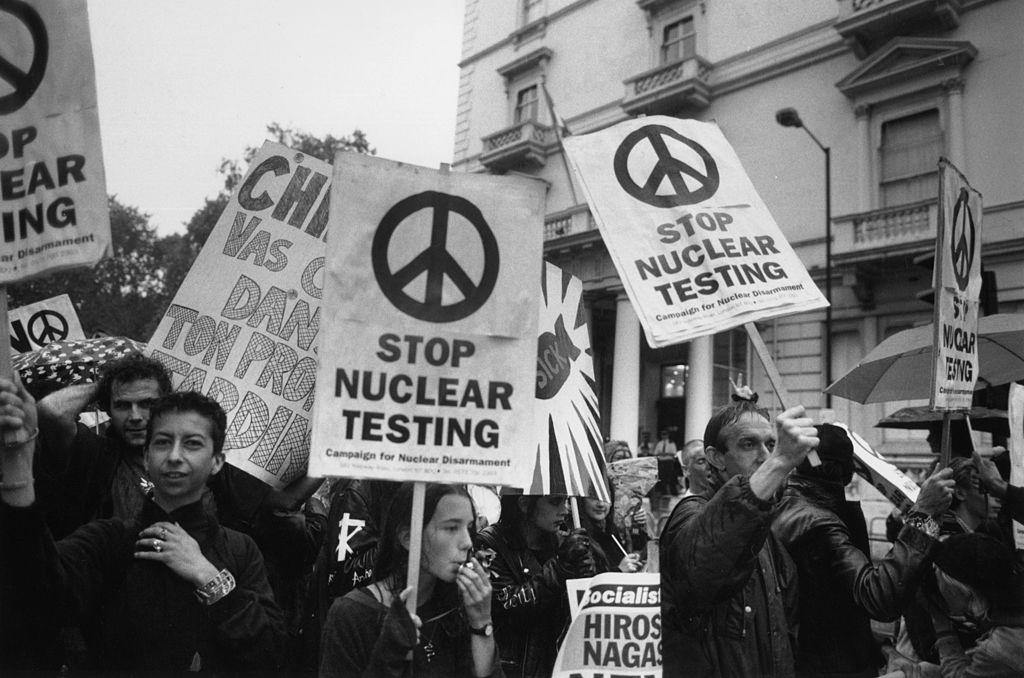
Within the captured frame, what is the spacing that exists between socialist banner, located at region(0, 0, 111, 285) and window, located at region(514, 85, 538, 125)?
22.9 m

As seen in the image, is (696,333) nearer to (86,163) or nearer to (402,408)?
(402,408)

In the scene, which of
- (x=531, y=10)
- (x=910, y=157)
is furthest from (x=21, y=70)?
(x=531, y=10)

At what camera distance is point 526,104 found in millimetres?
24938

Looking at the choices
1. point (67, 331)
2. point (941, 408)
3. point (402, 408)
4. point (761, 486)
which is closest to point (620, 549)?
point (941, 408)

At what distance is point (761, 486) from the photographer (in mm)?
2301

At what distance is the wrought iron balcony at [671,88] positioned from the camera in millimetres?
19547

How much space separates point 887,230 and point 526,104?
12648mm

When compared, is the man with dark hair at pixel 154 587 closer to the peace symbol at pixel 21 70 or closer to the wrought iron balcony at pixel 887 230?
the peace symbol at pixel 21 70

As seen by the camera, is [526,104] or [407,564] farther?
[526,104]

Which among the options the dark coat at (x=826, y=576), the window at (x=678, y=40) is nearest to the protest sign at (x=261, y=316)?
the dark coat at (x=826, y=576)

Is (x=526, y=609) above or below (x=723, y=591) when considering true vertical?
below

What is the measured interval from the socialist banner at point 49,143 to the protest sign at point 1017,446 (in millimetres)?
3676

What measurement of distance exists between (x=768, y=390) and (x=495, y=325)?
15.9 meters

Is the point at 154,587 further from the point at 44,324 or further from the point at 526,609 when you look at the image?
the point at 44,324
